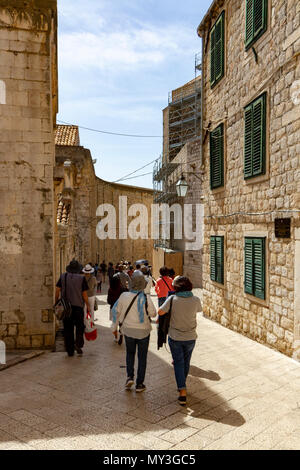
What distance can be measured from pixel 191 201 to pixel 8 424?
48.9ft

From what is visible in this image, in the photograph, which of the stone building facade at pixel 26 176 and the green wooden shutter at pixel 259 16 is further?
the green wooden shutter at pixel 259 16

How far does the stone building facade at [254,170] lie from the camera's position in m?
6.93

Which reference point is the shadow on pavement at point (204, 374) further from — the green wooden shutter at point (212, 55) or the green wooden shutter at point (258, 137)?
the green wooden shutter at point (212, 55)

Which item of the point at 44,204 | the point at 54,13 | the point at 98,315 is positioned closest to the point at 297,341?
the point at 44,204

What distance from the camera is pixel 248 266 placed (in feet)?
28.1

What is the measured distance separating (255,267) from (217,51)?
598cm

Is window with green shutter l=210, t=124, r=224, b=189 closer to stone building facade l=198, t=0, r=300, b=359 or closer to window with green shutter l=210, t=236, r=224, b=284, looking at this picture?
stone building facade l=198, t=0, r=300, b=359

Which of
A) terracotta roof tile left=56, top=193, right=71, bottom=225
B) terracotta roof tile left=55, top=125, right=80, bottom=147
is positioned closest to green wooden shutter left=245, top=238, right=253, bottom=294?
terracotta roof tile left=56, top=193, right=71, bottom=225

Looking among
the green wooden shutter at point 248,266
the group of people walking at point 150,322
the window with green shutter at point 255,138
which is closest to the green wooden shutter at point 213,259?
the green wooden shutter at point 248,266

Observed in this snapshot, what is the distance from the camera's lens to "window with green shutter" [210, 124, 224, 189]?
33.8 feet

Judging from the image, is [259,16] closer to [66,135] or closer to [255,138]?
[255,138]

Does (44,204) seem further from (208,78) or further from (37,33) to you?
(208,78)

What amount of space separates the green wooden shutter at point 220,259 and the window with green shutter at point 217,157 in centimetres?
143

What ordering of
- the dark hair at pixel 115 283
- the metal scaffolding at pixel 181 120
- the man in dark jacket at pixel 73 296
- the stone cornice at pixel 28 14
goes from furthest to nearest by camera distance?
the metal scaffolding at pixel 181 120 → the dark hair at pixel 115 283 → the stone cornice at pixel 28 14 → the man in dark jacket at pixel 73 296
